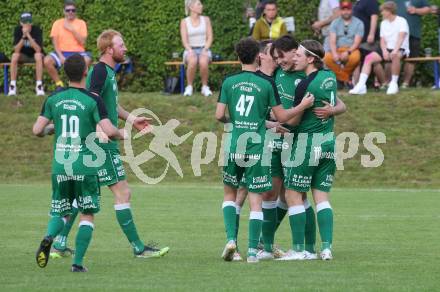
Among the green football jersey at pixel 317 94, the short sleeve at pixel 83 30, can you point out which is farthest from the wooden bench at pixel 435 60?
the green football jersey at pixel 317 94

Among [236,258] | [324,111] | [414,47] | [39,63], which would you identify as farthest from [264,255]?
[39,63]

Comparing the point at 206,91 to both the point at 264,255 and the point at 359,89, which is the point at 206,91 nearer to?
the point at 359,89

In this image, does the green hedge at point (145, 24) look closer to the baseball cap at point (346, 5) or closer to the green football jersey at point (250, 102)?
the baseball cap at point (346, 5)

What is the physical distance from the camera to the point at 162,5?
90.4 feet

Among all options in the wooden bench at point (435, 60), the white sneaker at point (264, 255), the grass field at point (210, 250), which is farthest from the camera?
the wooden bench at point (435, 60)

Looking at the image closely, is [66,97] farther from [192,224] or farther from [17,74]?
[17,74]

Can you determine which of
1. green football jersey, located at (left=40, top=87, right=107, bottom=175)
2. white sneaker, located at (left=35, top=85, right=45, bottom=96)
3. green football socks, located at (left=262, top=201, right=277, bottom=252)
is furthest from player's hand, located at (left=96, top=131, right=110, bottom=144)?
white sneaker, located at (left=35, top=85, right=45, bottom=96)

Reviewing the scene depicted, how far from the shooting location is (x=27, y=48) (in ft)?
84.5

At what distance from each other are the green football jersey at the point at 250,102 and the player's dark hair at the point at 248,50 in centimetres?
13

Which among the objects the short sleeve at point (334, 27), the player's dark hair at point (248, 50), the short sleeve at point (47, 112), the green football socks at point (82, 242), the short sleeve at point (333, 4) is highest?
the short sleeve at point (333, 4)

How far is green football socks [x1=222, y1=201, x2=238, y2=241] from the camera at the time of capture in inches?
451

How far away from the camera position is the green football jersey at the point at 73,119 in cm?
1063

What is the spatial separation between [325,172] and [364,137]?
1165 centimetres

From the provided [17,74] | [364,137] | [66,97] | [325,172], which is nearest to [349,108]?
[364,137]
